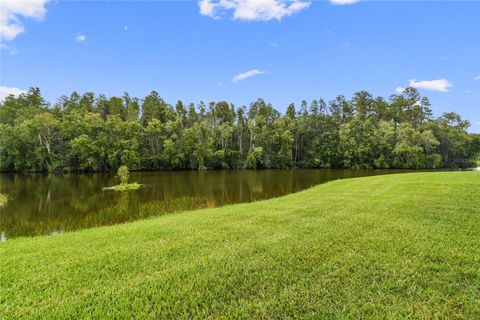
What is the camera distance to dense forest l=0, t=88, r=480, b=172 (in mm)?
41562

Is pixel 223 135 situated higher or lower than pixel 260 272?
higher

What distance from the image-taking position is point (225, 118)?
54094 mm

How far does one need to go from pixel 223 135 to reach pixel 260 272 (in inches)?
1831

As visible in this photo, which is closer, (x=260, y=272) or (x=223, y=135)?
(x=260, y=272)

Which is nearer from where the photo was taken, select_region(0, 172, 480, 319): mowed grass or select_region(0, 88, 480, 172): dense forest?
select_region(0, 172, 480, 319): mowed grass

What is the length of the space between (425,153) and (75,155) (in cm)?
6416

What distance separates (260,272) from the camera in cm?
379

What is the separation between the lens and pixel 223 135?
49.7 metres

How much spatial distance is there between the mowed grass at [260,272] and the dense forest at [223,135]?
3984 centimetres

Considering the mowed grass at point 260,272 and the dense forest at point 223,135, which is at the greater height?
the dense forest at point 223,135

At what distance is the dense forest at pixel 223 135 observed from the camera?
136 feet

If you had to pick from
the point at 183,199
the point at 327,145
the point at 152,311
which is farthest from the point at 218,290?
the point at 327,145

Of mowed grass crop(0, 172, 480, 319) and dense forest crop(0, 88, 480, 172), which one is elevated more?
dense forest crop(0, 88, 480, 172)

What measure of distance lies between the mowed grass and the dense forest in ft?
131
